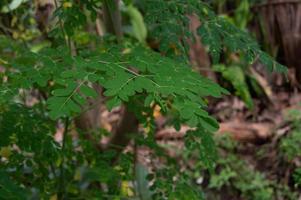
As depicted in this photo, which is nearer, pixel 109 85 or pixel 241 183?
pixel 109 85

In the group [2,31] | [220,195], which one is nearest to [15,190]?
[2,31]

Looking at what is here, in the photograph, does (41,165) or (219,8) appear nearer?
(41,165)

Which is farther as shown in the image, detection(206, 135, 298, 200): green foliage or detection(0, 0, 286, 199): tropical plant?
detection(206, 135, 298, 200): green foliage

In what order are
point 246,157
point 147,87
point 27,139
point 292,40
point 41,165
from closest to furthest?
point 147,87 → point 27,139 → point 41,165 → point 246,157 → point 292,40

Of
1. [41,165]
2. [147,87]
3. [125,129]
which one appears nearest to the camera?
[147,87]

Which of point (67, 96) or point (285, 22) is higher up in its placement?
point (67, 96)

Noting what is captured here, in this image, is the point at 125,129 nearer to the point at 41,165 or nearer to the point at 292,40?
the point at 41,165

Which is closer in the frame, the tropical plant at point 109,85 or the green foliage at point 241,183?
the tropical plant at point 109,85

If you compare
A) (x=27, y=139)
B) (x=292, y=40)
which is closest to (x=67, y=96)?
(x=27, y=139)

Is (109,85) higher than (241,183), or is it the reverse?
(109,85)

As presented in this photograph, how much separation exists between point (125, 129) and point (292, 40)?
2735 mm

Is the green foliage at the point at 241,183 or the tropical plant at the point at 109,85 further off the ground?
the tropical plant at the point at 109,85

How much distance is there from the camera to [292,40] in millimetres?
5039

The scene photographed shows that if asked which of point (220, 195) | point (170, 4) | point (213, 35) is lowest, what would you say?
point (220, 195)
